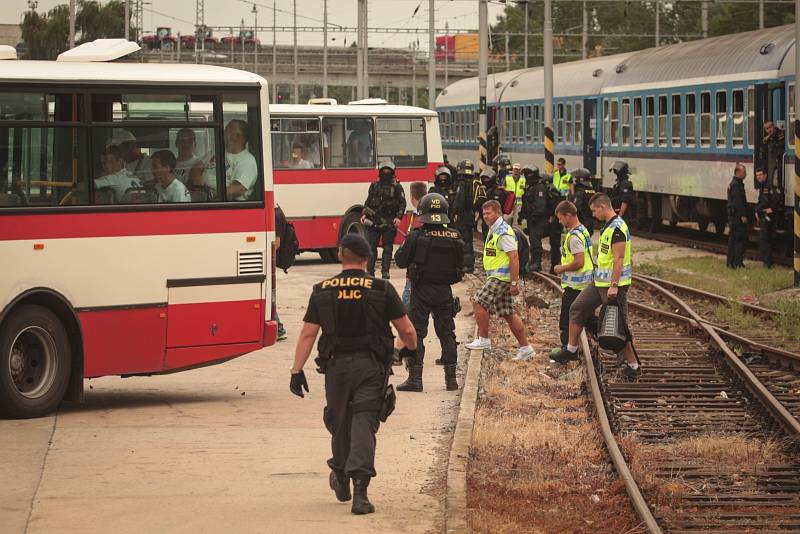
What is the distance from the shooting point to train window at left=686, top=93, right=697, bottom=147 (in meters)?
30.5

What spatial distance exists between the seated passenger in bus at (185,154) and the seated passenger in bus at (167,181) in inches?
1.8

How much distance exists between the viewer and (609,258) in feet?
46.3

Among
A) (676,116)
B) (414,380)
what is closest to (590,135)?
(676,116)

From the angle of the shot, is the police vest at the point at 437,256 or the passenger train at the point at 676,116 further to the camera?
the passenger train at the point at 676,116

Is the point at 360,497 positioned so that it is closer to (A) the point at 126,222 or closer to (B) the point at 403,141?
(A) the point at 126,222

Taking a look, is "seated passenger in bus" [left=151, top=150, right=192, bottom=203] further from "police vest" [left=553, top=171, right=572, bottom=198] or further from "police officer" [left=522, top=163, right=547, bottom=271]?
"police vest" [left=553, top=171, right=572, bottom=198]

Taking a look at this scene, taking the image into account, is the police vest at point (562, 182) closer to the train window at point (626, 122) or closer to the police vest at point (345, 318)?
the train window at point (626, 122)

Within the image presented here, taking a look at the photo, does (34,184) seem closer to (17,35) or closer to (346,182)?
(346,182)

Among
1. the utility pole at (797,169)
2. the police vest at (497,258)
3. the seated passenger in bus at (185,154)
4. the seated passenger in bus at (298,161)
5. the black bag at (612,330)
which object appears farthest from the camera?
the seated passenger in bus at (298,161)

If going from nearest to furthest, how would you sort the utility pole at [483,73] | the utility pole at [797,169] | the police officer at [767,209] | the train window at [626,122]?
the utility pole at [797,169], the police officer at [767,209], the train window at [626,122], the utility pole at [483,73]

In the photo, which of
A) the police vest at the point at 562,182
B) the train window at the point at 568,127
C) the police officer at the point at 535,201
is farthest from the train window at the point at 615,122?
the police officer at the point at 535,201

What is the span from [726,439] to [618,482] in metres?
1.87

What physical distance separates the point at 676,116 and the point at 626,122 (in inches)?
139

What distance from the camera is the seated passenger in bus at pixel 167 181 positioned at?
12398 mm
